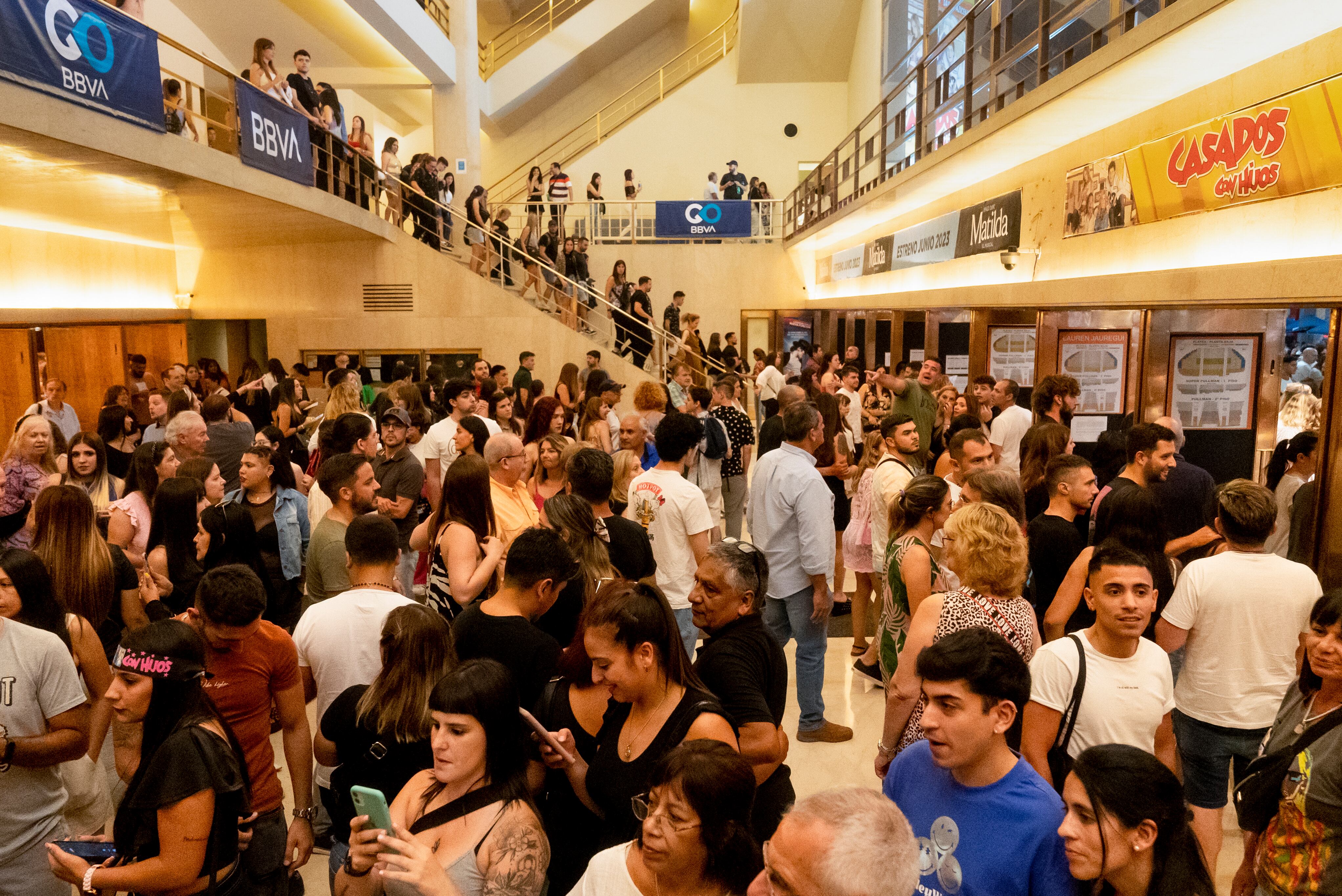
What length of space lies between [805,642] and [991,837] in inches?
112

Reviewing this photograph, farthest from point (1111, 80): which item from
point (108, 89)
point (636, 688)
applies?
point (108, 89)

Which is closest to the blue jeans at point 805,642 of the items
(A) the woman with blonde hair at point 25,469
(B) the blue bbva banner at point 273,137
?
(A) the woman with blonde hair at point 25,469

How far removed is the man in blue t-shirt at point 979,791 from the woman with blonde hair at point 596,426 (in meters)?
4.70

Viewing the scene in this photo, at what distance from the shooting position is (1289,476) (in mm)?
4680

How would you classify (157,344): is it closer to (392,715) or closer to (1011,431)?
(1011,431)

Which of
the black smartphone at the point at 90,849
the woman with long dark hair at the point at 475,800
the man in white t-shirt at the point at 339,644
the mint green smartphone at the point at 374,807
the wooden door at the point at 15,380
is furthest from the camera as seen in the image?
the wooden door at the point at 15,380

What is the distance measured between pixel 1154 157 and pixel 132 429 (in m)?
7.35

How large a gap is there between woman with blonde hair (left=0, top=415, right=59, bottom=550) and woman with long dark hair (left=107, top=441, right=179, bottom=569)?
53 centimetres

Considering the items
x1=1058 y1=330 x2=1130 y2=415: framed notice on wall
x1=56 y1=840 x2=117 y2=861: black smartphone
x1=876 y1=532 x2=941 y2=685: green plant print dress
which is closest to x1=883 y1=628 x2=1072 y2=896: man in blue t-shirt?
x1=876 y1=532 x2=941 y2=685: green plant print dress

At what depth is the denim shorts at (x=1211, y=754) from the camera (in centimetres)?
327

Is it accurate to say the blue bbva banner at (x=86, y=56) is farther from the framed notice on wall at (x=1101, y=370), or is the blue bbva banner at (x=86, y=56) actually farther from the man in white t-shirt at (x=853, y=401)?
the framed notice on wall at (x=1101, y=370)

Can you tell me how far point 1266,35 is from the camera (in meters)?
4.74

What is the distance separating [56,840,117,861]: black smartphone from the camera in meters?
2.27

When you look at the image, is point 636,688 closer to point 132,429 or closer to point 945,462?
point 945,462
